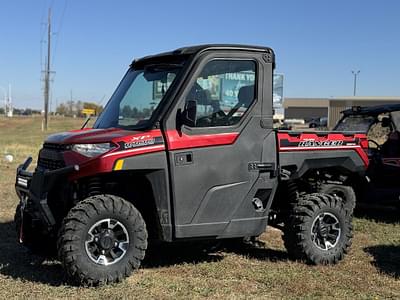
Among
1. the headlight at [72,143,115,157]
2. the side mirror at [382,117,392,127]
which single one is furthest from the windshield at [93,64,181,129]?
the side mirror at [382,117,392,127]

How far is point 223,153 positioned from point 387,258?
8.58ft

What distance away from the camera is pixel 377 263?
670 cm

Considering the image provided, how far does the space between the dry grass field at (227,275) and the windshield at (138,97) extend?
162cm

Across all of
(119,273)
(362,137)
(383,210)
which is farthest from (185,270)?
(383,210)

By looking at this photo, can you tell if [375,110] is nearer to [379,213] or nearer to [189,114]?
[379,213]

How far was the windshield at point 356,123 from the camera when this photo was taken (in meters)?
10.2

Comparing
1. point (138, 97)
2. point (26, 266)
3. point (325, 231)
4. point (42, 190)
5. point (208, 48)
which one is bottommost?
point (26, 266)

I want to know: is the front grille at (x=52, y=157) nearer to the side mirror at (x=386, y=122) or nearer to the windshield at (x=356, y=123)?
the windshield at (x=356, y=123)

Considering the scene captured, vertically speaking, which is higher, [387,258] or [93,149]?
[93,149]

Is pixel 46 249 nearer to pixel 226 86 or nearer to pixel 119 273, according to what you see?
pixel 119 273

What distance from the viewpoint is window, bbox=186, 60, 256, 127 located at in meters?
5.87

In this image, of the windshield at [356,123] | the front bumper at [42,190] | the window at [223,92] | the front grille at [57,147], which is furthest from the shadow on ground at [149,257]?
the windshield at [356,123]

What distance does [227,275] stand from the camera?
6.06 metres

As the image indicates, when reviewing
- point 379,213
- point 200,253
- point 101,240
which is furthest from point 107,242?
point 379,213
